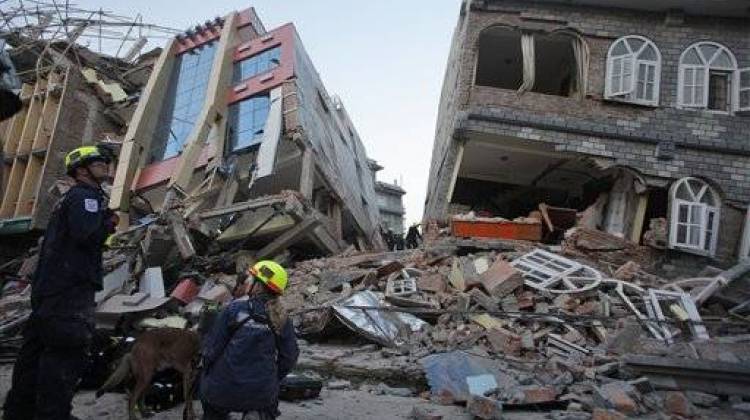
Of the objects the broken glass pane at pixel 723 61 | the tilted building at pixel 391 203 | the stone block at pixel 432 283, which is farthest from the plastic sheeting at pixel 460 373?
the tilted building at pixel 391 203

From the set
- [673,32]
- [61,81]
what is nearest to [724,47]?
[673,32]

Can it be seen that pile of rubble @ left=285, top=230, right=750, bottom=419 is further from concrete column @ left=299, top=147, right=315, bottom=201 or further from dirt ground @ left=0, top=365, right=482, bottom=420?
concrete column @ left=299, top=147, right=315, bottom=201

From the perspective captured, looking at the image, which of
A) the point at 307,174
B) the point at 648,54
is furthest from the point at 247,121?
the point at 648,54

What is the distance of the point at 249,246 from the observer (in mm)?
13078

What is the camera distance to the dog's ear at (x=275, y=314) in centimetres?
358

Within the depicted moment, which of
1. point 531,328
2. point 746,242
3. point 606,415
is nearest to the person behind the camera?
point 606,415

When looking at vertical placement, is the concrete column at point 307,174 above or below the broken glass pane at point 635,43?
below

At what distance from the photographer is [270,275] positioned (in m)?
3.63

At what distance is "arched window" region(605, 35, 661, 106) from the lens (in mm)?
12430

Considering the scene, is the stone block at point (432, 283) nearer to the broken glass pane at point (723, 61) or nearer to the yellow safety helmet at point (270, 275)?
the yellow safety helmet at point (270, 275)

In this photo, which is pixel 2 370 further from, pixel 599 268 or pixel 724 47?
pixel 724 47

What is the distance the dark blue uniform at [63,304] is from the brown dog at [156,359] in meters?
1.23

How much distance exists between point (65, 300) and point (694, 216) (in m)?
12.3

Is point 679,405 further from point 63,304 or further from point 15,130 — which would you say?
point 15,130
